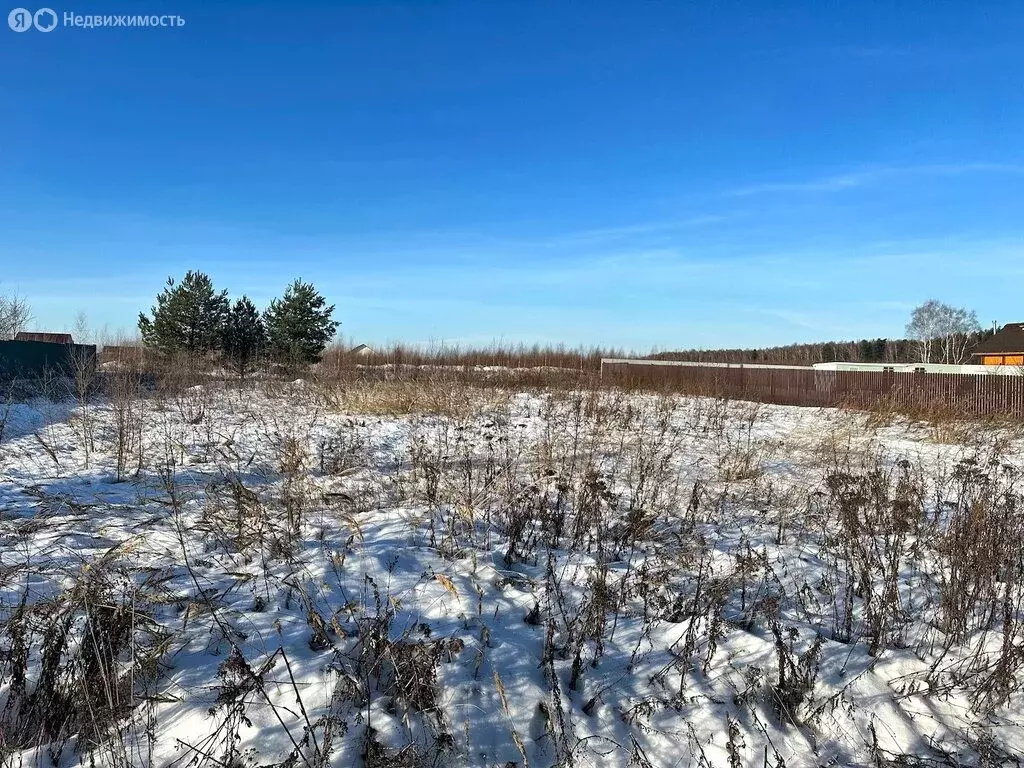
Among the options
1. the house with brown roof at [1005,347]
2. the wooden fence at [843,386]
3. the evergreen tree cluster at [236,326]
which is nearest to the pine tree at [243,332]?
the evergreen tree cluster at [236,326]

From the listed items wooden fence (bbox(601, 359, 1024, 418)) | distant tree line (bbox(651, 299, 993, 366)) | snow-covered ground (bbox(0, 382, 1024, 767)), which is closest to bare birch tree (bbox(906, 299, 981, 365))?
distant tree line (bbox(651, 299, 993, 366))

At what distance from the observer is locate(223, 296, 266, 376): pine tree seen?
2323 cm

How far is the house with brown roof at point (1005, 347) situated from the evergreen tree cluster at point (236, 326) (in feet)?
121

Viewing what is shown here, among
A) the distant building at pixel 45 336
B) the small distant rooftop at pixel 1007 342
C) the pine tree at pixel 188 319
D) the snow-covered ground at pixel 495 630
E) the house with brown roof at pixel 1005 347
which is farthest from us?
the small distant rooftop at pixel 1007 342

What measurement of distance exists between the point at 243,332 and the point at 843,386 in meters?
21.3

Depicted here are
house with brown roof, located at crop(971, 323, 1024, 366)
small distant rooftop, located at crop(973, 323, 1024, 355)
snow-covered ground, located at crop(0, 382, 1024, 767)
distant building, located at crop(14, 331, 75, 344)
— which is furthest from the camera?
small distant rooftop, located at crop(973, 323, 1024, 355)

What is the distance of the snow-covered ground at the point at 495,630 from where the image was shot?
6.84ft

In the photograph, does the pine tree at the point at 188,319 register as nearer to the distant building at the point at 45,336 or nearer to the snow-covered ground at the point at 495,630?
the distant building at the point at 45,336

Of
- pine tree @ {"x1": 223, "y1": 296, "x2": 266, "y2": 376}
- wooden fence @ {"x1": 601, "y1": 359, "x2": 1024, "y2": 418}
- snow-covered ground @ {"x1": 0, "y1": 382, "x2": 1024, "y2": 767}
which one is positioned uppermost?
pine tree @ {"x1": 223, "y1": 296, "x2": 266, "y2": 376}

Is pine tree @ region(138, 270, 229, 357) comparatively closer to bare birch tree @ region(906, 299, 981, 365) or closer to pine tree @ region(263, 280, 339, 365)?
pine tree @ region(263, 280, 339, 365)

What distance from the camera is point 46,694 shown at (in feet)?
6.83

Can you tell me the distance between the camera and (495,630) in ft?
9.09

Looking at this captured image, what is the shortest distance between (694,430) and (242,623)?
27.3ft

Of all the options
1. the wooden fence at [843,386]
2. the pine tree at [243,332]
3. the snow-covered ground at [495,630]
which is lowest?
the snow-covered ground at [495,630]
